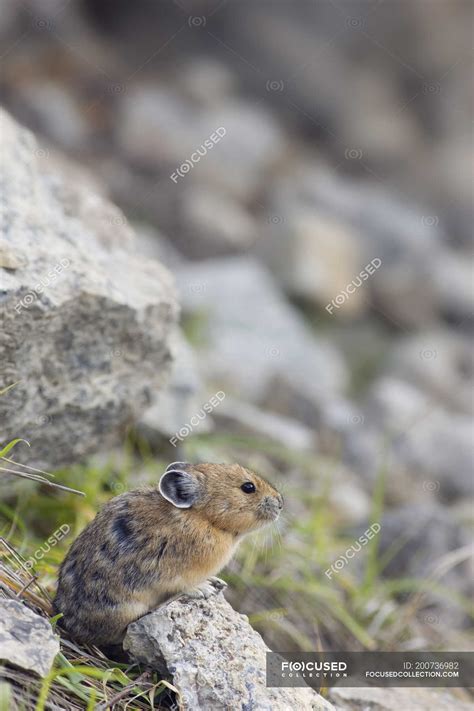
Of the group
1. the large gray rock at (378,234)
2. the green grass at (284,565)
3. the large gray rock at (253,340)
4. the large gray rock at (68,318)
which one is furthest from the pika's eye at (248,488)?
the large gray rock at (378,234)

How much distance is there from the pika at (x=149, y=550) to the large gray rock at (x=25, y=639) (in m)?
0.38

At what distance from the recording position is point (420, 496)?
10.8m

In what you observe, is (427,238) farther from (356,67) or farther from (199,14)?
(199,14)

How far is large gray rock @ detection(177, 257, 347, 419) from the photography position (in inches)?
453

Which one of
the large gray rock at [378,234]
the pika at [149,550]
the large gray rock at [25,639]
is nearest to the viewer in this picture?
the large gray rock at [25,639]

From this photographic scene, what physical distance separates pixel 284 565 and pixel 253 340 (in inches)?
265

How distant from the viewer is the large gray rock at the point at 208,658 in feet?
14.6

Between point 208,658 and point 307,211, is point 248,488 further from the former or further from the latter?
point 307,211

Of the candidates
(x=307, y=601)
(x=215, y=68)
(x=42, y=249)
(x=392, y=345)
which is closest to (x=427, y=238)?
(x=392, y=345)

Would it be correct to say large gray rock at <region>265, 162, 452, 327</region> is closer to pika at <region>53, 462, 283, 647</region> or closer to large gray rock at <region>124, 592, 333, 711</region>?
pika at <region>53, 462, 283, 647</region>

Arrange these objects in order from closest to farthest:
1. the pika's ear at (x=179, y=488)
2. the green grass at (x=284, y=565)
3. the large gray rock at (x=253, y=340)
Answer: the pika's ear at (x=179, y=488) < the green grass at (x=284, y=565) < the large gray rock at (x=253, y=340)

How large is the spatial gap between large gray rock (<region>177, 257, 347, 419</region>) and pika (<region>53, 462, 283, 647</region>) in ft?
19.5

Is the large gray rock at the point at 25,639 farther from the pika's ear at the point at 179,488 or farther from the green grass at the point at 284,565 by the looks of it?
the pika's ear at the point at 179,488

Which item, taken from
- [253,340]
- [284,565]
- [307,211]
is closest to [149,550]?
[284,565]
